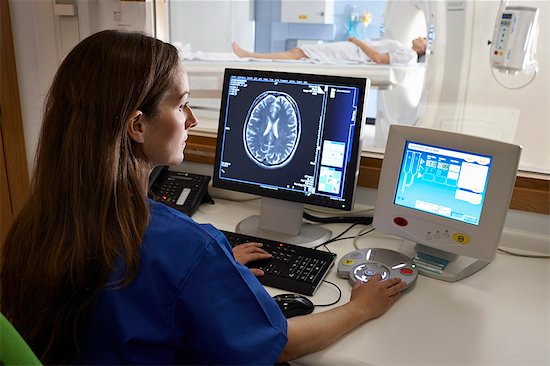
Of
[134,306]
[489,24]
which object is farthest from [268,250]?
[489,24]

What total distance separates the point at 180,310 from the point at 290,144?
2.20 ft

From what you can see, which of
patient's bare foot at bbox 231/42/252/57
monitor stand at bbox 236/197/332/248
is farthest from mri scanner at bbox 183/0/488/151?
monitor stand at bbox 236/197/332/248

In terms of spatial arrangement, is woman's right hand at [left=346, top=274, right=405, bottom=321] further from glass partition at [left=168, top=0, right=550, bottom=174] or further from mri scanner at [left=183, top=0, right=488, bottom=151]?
mri scanner at [left=183, top=0, right=488, bottom=151]

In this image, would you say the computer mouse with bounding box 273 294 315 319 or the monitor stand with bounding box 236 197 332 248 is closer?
the computer mouse with bounding box 273 294 315 319

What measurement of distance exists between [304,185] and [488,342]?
59 centimetres

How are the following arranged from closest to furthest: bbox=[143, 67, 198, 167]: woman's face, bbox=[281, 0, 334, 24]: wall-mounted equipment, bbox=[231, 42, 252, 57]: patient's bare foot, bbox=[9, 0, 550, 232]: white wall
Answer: bbox=[143, 67, 198, 167]: woman's face → bbox=[9, 0, 550, 232]: white wall → bbox=[231, 42, 252, 57]: patient's bare foot → bbox=[281, 0, 334, 24]: wall-mounted equipment

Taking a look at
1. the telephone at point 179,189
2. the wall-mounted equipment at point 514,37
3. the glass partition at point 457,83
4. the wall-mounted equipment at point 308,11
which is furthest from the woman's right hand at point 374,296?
the wall-mounted equipment at point 308,11

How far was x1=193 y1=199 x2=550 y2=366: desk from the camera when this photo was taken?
971mm

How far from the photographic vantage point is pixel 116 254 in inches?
33.2

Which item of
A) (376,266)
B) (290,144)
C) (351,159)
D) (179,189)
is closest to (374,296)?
(376,266)

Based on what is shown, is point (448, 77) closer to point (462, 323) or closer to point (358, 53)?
point (358, 53)

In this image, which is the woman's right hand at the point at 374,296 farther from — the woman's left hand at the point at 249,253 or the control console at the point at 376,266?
the woman's left hand at the point at 249,253

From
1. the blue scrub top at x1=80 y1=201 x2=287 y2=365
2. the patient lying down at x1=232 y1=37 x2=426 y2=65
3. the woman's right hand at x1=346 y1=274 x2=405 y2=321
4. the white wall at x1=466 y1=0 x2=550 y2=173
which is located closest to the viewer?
the blue scrub top at x1=80 y1=201 x2=287 y2=365

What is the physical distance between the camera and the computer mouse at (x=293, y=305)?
1.08 meters
